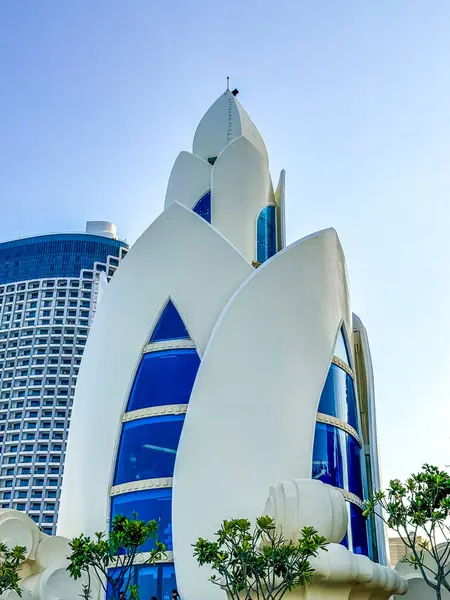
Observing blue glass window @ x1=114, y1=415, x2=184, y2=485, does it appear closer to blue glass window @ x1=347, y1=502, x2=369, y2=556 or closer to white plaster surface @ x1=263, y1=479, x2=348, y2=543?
blue glass window @ x1=347, y1=502, x2=369, y2=556

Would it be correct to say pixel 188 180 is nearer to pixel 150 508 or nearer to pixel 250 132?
pixel 250 132

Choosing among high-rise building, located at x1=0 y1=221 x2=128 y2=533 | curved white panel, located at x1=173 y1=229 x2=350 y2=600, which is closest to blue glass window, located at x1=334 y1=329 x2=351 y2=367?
curved white panel, located at x1=173 y1=229 x2=350 y2=600

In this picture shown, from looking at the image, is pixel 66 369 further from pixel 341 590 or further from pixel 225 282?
pixel 341 590

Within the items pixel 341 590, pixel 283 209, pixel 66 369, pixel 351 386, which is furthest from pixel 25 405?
pixel 341 590

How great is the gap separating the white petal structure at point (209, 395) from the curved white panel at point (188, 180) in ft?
17.7

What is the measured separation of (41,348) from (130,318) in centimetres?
4987

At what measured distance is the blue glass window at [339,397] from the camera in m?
20.5

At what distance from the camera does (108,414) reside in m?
20.9

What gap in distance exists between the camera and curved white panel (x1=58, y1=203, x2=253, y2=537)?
67.5 feet

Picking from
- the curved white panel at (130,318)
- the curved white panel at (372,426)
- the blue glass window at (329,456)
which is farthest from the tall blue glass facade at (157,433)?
the curved white panel at (372,426)

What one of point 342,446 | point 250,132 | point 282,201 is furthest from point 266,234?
point 342,446

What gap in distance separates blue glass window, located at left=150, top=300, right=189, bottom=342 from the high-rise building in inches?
1768

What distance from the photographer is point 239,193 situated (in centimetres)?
2700

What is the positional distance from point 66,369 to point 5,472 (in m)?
11.0
